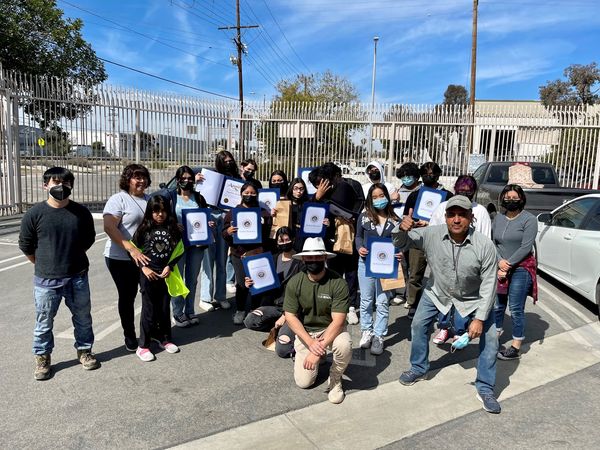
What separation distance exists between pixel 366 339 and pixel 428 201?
1.65 meters

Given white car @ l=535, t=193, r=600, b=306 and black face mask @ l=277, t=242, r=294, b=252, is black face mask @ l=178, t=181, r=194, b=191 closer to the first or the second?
black face mask @ l=277, t=242, r=294, b=252

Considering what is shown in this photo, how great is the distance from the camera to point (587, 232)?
19.4 ft

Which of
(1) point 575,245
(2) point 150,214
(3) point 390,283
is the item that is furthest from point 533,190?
(2) point 150,214

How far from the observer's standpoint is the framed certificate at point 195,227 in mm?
4875

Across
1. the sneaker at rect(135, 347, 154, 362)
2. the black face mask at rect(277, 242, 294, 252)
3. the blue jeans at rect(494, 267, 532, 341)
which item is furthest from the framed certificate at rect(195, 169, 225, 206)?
the blue jeans at rect(494, 267, 532, 341)

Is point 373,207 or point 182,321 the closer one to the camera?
point 373,207

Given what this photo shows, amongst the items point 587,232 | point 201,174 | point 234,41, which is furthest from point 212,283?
point 234,41

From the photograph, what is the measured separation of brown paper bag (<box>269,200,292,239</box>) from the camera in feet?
17.4

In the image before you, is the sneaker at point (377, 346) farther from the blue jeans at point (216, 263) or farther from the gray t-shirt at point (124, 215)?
Result: the gray t-shirt at point (124, 215)

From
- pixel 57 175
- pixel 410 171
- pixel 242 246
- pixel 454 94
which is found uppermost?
pixel 454 94

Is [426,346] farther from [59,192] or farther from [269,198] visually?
[59,192]

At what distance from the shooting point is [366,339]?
465 centimetres

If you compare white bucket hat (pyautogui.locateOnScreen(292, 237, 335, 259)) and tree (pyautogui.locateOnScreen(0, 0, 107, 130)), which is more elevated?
tree (pyautogui.locateOnScreen(0, 0, 107, 130))

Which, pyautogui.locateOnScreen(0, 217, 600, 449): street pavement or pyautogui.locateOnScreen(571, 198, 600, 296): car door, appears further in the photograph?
pyautogui.locateOnScreen(571, 198, 600, 296): car door
